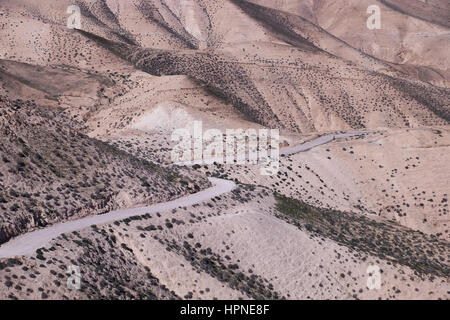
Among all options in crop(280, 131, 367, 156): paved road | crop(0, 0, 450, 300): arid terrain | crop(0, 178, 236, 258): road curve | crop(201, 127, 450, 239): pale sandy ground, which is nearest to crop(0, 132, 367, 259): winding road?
crop(0, 178, 236, 258): road curve

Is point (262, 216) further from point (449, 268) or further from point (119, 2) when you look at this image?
point (119, 2)

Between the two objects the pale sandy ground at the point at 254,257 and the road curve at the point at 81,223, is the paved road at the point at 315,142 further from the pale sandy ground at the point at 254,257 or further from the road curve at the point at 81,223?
the pale sandy ground at the point at 254,257

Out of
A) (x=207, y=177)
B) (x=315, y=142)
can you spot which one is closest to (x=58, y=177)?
(x=207, y=177)

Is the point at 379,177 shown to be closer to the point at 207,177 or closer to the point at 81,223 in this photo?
the point at 207,177

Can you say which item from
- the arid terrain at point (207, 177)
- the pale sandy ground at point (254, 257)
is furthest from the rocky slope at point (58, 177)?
the pale sandy ground at point (254, 257)

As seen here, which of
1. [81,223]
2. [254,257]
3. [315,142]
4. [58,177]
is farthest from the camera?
[315,142]

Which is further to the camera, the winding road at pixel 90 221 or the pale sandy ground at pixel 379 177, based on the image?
the pale sandy ground at pixel 379 177
